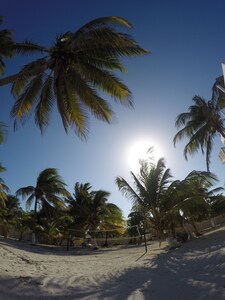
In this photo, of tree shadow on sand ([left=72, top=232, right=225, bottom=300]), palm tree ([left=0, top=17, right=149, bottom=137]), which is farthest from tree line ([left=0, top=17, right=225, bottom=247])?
tree shadow on sand ([left=72, top=232, right=225, bottom=300])

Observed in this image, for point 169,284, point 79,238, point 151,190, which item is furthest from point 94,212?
point 169,284

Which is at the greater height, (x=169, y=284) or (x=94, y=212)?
(x=94, y=212)

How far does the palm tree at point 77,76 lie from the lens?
896 cm

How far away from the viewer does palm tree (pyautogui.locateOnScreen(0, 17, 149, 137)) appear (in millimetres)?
8961

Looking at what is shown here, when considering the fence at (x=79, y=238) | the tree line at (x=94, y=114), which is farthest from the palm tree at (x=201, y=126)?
the fence at (x=79, y=238)

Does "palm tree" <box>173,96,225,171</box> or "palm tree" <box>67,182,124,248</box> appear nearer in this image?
"palm tree" <box>173,96,225,171</box>

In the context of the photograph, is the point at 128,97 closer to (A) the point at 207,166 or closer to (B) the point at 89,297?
(B) the point at 89,297

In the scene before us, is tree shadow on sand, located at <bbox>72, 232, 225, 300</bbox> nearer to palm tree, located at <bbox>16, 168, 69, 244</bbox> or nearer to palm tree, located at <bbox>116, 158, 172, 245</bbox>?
palm tree, located at <bbox>116, 158, 172, 245</bbox>

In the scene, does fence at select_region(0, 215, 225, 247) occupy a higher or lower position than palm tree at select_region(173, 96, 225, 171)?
lower

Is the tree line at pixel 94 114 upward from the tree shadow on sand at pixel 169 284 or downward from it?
upward

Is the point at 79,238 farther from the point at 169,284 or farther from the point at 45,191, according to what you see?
the point at 169,284

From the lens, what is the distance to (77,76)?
10.1 meters

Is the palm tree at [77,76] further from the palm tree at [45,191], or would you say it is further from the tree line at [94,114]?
the palm tree at [45,191]

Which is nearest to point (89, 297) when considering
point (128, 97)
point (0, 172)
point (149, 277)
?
point (149, 277)
